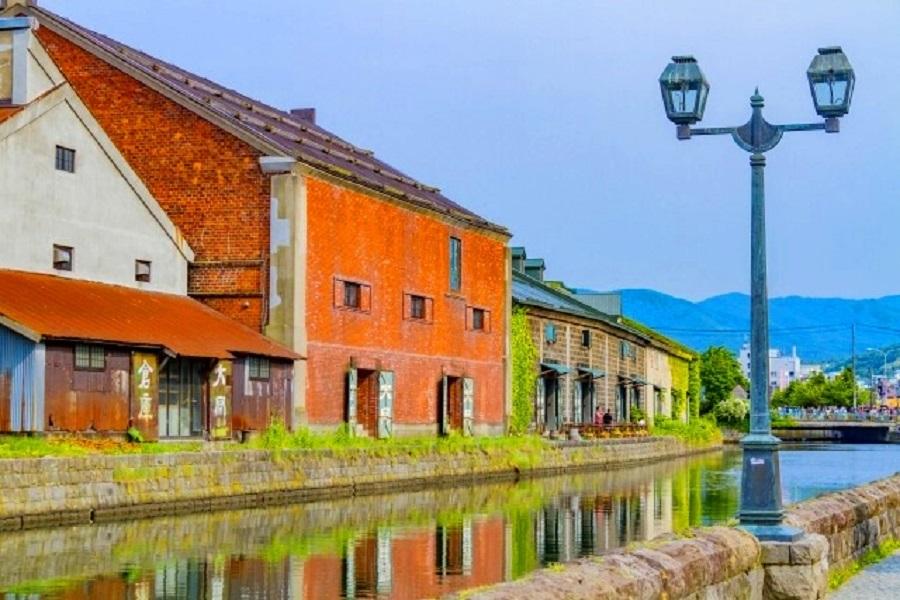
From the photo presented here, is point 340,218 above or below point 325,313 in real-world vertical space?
above

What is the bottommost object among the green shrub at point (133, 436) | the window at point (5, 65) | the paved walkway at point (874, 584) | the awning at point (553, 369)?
the paved walkway at point (874, 584)

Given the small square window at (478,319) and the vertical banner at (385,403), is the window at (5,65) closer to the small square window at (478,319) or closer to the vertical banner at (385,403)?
the vertical banner at (385,403)

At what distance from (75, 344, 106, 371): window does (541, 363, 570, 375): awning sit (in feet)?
104

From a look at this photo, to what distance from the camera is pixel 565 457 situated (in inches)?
2126

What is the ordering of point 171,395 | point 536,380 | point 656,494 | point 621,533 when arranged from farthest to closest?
point 536,380
point 656,494
point 171,395
point 621,533

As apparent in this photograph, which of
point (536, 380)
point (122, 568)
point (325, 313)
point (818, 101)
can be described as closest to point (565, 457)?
point (536, 380)

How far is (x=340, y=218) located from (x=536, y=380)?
19.9 m

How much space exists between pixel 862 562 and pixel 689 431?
64281 millimetres

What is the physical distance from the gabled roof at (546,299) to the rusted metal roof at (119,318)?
71.4 feet

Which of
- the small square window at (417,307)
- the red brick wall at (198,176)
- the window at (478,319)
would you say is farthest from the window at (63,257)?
the window at (478,319)

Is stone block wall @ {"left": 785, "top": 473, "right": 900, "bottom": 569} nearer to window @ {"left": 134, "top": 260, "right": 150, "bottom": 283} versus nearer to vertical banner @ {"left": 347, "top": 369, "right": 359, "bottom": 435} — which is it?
window @ {"left": 134, "top": 260, "right": 150, "bottom": 283}

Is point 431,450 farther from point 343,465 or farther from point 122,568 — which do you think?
point 122,568

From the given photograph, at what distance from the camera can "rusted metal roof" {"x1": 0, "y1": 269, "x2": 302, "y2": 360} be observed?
103ft

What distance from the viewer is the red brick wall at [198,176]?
4200cm
